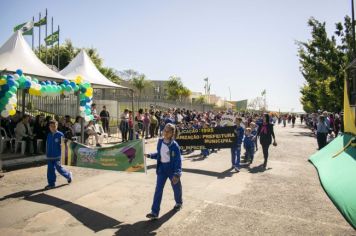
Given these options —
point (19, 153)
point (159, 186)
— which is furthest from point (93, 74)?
point (159, 186)

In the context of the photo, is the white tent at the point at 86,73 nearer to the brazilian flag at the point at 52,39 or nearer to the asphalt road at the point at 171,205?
the asphalt road at the point at 171,205

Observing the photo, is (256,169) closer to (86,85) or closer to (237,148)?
(237,148)

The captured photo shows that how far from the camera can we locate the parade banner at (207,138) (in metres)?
11.8

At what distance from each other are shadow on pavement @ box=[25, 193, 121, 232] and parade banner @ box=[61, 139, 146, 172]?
4.01ft

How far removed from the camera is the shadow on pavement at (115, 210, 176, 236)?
5.50 m

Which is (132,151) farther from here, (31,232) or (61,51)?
(61,51)

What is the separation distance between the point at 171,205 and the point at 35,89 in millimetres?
7252

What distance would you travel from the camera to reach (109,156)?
25.6ft

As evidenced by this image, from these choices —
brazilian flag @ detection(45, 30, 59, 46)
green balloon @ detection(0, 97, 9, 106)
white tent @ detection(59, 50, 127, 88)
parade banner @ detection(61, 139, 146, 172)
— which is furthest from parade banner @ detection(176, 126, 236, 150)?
brazilian flag @ detection(45, 30, 59, 46)

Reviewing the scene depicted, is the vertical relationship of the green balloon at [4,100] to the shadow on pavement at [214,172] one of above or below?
above

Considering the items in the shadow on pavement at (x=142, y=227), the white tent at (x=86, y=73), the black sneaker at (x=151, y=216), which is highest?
the white tent at (x=86, y=73)

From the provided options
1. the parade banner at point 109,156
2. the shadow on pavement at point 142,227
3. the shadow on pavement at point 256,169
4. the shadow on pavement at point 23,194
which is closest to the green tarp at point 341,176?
the shadow on pavement at point 142,227

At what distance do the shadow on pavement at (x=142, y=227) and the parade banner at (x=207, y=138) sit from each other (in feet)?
19.8

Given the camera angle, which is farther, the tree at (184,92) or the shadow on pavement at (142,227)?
the tree at (184,92)
